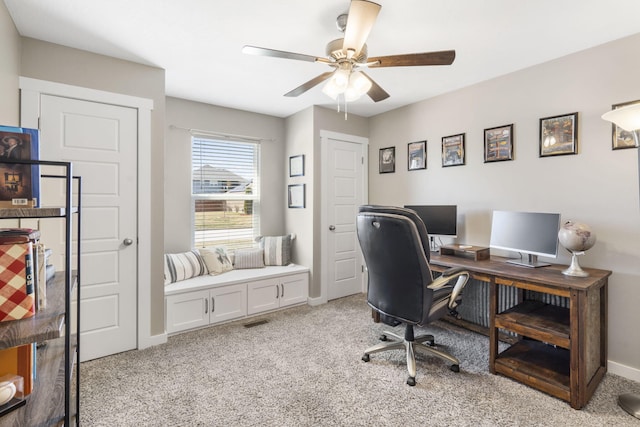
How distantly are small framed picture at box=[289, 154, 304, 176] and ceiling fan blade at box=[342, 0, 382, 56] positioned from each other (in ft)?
7.27

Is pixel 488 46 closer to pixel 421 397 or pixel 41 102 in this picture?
Answer: pixel 421 397

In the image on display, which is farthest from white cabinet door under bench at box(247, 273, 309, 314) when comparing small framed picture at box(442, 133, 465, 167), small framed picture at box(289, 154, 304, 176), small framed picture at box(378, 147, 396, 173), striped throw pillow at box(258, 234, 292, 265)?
small framed picture at box(442, 133, 465, 167)

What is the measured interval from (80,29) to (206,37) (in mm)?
826

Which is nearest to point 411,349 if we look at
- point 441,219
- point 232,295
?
point 441,219

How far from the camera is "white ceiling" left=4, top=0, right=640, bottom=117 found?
6.32 feet

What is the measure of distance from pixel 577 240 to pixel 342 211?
2465 millimetres

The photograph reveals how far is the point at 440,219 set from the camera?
3.27 meters

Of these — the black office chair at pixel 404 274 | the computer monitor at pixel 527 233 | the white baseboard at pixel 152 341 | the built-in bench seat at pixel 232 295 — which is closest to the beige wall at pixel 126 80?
the white baseboard at pixel 152 341

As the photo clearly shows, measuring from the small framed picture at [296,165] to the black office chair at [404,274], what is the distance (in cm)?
180

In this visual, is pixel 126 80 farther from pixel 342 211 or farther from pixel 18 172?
pixel 342 211

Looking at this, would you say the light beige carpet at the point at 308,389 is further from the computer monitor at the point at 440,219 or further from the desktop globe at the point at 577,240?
the computer monitor at the point at 440,219

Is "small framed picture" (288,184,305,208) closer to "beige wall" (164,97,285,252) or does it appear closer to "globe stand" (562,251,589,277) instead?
"beige wall" (164,97,285,252)

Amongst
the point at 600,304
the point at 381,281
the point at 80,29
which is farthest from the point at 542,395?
the point at 80,29

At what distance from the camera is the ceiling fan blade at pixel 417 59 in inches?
71.7
